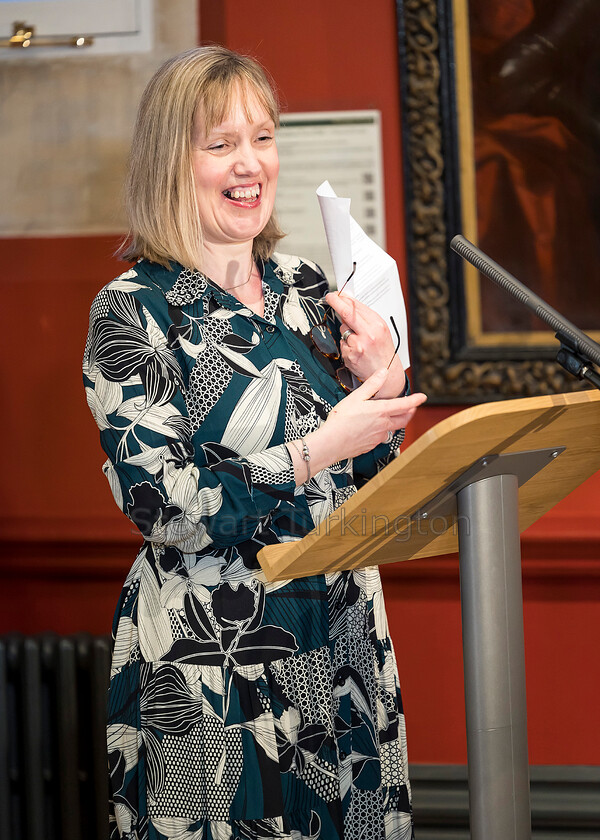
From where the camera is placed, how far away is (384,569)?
2.23 meters

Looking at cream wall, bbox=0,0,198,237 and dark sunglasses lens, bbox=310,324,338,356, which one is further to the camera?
cream wall, bbox=0,0,198,237

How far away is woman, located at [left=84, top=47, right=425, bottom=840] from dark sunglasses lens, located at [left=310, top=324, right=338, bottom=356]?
16 mm

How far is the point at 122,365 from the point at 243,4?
138cm

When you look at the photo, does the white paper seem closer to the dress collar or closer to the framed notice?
the dress collar

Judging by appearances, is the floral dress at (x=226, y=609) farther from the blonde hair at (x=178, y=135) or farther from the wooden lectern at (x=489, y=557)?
the wooden lectern at (x=489, y=557)

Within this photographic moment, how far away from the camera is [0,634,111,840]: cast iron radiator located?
2.12 m

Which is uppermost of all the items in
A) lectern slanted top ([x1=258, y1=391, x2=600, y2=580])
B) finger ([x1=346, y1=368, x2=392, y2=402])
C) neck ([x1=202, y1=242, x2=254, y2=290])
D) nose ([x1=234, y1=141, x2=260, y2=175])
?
nose ([x1=234, y1=141, x2=260, y2=175])

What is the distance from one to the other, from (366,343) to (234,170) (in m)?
0.35

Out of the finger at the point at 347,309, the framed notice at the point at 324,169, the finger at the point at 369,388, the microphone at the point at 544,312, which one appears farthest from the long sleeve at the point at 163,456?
the framed notice at the point at 324,169

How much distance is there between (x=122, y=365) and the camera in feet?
4.23

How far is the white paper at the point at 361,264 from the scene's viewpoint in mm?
1369

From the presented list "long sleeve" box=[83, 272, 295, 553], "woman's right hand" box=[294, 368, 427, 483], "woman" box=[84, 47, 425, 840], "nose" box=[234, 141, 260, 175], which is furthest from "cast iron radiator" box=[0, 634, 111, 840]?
"nose" box=[234, 141, 260, 175]

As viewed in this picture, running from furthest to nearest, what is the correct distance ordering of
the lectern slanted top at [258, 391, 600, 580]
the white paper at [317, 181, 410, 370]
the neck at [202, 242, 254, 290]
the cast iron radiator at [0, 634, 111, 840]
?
the cast iron radiator at [0, 634, 111, 840], the neck at [202, 242, 254, 290], the white paper at [317, 181, 410, 370], the lectern slanted top at [258, 391, 600, 580]

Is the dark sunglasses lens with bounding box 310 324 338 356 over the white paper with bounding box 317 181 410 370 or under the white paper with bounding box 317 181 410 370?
under
